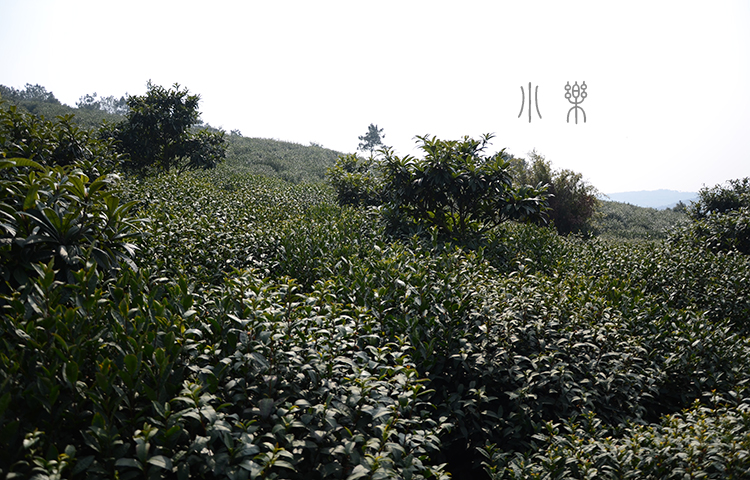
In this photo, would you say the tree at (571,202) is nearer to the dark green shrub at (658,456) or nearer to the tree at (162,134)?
the tree at (162,134)

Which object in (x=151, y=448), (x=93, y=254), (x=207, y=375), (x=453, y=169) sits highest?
(x=453, y=169)

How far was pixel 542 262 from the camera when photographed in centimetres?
637

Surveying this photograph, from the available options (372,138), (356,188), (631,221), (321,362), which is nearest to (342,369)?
(321,362)

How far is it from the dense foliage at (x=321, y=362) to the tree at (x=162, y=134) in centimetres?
867

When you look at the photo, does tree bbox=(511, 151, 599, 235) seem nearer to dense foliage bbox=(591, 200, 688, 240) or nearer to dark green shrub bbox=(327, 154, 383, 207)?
dense foliage bbox=(591, 200, 688, 240)

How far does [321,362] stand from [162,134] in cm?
1274

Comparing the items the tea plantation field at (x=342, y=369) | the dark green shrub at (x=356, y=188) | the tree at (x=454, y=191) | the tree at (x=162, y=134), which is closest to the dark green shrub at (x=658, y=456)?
the tea plantation field at (x=342, y=369)

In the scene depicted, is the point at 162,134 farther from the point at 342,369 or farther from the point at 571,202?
the point at 571,202

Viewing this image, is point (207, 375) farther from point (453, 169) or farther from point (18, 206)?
point (453, 169)

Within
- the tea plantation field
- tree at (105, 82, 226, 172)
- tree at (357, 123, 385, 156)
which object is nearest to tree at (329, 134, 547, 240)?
the tea plantation field

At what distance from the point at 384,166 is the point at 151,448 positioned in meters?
6.76

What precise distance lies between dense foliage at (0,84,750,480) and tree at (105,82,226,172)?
8667 millimetres

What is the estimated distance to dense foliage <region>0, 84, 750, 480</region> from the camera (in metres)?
1.70

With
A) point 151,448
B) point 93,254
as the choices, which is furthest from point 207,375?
point 93,254
